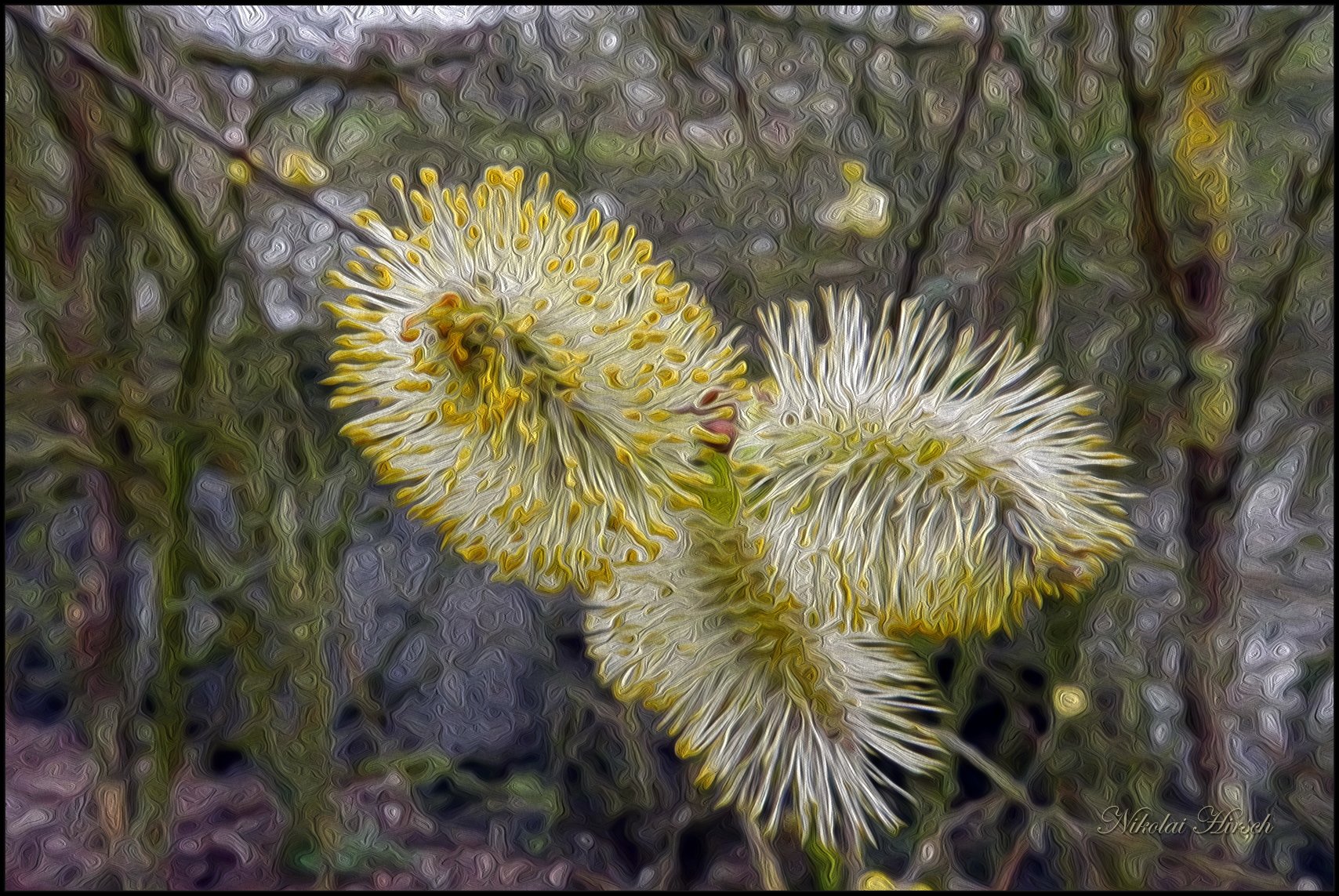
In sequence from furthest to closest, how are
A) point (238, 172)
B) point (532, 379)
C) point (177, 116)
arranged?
point (238, 172), point (177, 116), point (532, 379)

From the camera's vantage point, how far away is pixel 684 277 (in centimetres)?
95

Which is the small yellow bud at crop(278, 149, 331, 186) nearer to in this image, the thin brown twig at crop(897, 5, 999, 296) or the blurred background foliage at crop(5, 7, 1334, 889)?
the blurred background foliage at crop(5, 7, 1334, 889)

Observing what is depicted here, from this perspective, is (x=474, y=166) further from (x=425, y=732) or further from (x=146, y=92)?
(x=425, y=732)

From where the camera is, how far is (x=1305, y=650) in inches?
33.8

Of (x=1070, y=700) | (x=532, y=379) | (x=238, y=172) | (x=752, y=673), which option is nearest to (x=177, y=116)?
(x=238, y=172)

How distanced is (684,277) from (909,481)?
1.43 ft

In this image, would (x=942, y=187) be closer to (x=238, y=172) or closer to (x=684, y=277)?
(x=684, y=277)

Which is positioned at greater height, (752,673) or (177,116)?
(177,116)

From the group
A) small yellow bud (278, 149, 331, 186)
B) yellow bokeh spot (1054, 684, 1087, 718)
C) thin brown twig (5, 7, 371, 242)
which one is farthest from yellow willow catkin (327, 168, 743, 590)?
yellow bokeh spot (1054, 684, 1087, 718)

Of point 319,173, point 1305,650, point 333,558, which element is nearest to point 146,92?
point 319,173

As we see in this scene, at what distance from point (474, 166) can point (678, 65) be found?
0.23 metres

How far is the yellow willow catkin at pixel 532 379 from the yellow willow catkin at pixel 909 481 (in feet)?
0.17

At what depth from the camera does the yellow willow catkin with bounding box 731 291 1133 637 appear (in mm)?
570

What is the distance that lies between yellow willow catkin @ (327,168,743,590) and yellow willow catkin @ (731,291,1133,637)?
0.05 metres
